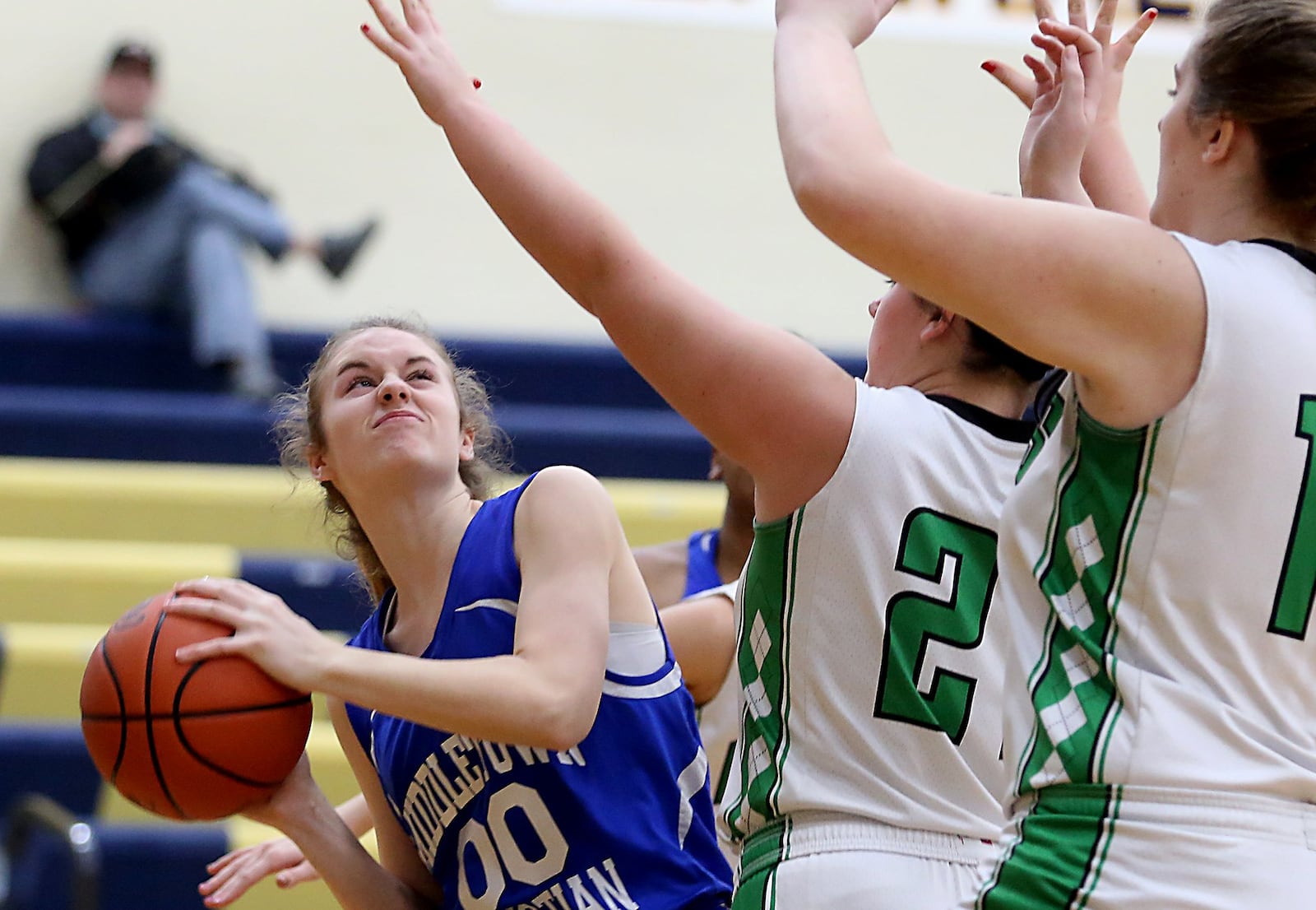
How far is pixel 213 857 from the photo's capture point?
551cm

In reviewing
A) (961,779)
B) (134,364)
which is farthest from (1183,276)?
(134,364)

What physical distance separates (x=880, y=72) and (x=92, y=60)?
4490 mm

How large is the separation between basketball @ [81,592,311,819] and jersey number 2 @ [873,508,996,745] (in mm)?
944

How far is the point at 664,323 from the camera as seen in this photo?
1.84 metres

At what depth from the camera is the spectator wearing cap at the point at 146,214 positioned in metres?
8.12

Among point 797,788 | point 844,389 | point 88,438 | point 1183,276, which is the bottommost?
point 88,438

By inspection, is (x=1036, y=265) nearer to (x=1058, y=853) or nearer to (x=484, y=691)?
(x=1058, y=853)

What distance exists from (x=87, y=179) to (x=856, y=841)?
7279 millimetres

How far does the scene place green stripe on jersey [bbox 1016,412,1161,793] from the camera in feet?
5.05

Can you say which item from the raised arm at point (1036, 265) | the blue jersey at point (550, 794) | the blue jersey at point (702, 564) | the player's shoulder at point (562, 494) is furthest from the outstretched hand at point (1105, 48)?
the blue jersey at point (702, 564)

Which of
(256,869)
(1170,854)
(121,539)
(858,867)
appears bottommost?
(121,539)

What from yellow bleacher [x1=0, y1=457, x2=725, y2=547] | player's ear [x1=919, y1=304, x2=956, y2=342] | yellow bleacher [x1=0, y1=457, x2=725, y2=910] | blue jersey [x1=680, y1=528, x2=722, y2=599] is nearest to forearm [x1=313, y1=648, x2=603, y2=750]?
player's ear [x1=919, y1=304, x2=956, y2=342]

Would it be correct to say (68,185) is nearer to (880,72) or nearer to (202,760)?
(880,72)

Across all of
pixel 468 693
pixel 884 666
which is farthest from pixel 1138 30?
pixel 468 693
